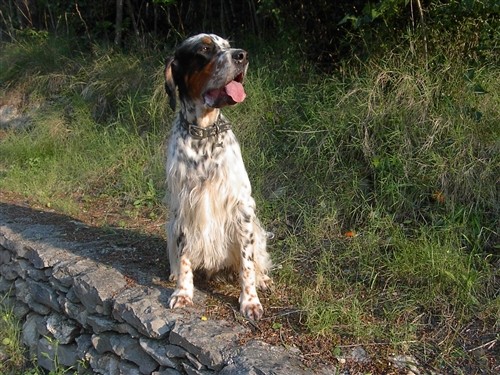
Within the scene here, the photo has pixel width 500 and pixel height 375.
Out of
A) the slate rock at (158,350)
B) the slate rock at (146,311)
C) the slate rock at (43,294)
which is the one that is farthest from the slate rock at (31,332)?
the slate rock at (158,350)

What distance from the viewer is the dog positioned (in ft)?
11.0

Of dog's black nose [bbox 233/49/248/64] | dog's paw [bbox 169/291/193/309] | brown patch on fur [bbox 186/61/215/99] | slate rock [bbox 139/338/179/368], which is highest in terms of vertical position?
dog's black nose [bbox 233/49/248/64]

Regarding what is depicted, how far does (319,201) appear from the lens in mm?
4613

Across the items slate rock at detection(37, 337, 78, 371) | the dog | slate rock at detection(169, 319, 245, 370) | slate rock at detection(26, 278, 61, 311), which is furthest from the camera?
slate rock at detection(26, 278, 61, 311)

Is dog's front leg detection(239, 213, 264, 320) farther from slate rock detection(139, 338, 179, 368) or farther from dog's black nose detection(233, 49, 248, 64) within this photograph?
dog's black nose detection(233, 49, 248, 64)

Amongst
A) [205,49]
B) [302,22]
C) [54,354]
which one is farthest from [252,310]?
[302,22]

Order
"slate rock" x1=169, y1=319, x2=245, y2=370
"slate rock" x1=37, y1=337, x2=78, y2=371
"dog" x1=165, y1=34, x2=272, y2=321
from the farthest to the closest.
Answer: "slate rock" x1=37, y1=337, x2=78, y2=371 < "dog" x1=165, y1=34, x2=272, y2=321 < "slate rock" x1=169, y1=319, x2=245, y2=370

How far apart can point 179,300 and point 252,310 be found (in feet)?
1.35

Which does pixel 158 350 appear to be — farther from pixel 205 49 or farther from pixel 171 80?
pixel 205 49

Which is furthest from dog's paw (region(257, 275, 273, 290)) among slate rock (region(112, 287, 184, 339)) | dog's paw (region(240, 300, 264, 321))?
slate rock (region(112, 287, 184, 339))

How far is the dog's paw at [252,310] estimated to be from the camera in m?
3.34

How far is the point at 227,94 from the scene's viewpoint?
3281 millimetres

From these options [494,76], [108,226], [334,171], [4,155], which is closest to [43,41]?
[4,155]

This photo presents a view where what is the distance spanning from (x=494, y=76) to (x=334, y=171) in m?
1.44
